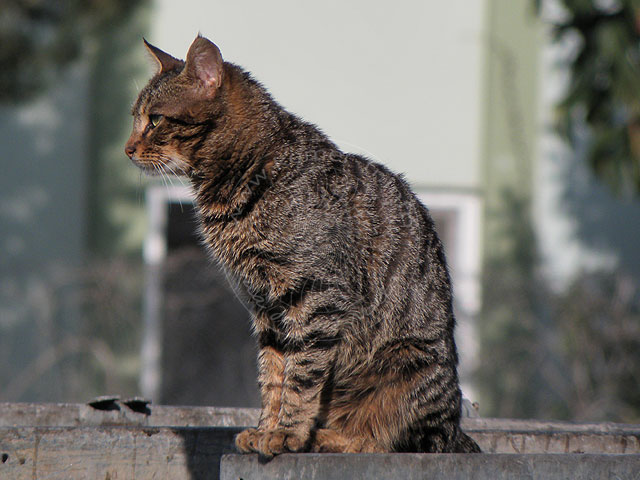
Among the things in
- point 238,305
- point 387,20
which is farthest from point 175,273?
point 387,20

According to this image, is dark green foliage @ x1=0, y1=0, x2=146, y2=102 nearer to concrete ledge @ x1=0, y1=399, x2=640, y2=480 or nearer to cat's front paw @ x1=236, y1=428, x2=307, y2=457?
concrete ledge @ x1=0, y1=399, x2=640, y2=480

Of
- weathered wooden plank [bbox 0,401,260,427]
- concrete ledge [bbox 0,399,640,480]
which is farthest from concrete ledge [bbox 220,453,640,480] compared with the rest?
weathered wooden plank [bbox 0,401,260,427]

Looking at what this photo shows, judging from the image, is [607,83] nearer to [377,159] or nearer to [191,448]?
[377,159]

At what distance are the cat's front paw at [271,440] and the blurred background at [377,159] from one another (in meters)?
3.55

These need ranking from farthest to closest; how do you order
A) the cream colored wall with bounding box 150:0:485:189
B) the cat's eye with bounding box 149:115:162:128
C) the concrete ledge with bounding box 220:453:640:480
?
the cream colored wall with bounding box 150:0:485:189
the cat's eye with bounding box 149:115:162:128
the concrete ledge with bounding box 220:453:640:480

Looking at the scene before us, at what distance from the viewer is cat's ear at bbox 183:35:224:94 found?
8.25 feet

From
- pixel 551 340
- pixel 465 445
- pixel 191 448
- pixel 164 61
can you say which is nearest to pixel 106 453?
pixel 191 448

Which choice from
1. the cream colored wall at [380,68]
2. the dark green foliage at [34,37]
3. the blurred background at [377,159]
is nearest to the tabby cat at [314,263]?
the dark green foliage at [34,37]

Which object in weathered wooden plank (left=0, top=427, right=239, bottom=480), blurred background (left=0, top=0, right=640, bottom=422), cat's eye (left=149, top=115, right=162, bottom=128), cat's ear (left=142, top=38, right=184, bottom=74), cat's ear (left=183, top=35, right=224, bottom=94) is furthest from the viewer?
blurred background (left=0, top=0, right=640, bottom=422)

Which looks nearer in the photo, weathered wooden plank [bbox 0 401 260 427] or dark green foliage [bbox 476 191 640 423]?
weathered wooden plank [bbox 0 401 260 427]

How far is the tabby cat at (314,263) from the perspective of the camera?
7.73ft

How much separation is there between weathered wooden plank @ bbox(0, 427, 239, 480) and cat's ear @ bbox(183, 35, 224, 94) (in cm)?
106

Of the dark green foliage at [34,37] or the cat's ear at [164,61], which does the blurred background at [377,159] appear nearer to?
the dark green foliage at [34,37]

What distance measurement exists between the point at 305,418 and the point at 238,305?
3.91 metres
